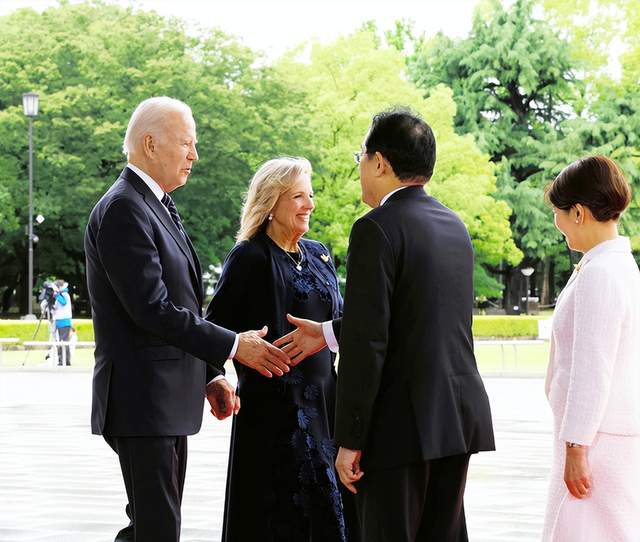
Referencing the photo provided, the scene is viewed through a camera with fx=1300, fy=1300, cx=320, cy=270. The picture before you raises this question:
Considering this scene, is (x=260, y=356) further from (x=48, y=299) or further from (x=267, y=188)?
(x=48, y=299)

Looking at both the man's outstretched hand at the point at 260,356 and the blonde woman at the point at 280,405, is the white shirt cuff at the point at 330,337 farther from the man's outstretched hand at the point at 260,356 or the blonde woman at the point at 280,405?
the blonde woman at the point at 280,405

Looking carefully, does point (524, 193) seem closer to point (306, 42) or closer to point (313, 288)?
point (306, 42)

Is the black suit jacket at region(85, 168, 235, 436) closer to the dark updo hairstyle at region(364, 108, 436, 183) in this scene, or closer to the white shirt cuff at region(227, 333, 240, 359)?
the white shirt cuff at region(227, 333, 240, 359)

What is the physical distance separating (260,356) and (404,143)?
1.37m

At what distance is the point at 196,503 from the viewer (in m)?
8.98

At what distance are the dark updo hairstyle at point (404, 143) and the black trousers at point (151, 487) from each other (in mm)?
1403

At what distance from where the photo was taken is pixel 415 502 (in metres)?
4.27

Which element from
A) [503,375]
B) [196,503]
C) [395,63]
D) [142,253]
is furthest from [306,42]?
[142,253]

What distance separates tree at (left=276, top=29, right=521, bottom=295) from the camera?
48.2m

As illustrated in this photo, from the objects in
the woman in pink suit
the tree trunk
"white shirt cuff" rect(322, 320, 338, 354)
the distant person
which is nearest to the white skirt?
the woman in pink suit

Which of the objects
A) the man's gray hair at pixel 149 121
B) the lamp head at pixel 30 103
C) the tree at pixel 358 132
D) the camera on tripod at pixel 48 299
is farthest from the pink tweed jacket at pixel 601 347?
the tree at pixel 358 132

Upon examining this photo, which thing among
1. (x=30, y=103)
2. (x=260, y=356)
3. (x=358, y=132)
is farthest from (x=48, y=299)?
(x=260, y=356)

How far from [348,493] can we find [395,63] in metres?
45.4

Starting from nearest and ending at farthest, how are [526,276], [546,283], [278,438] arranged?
1. [278,438]
2. [526,276]
3. [546,283]
